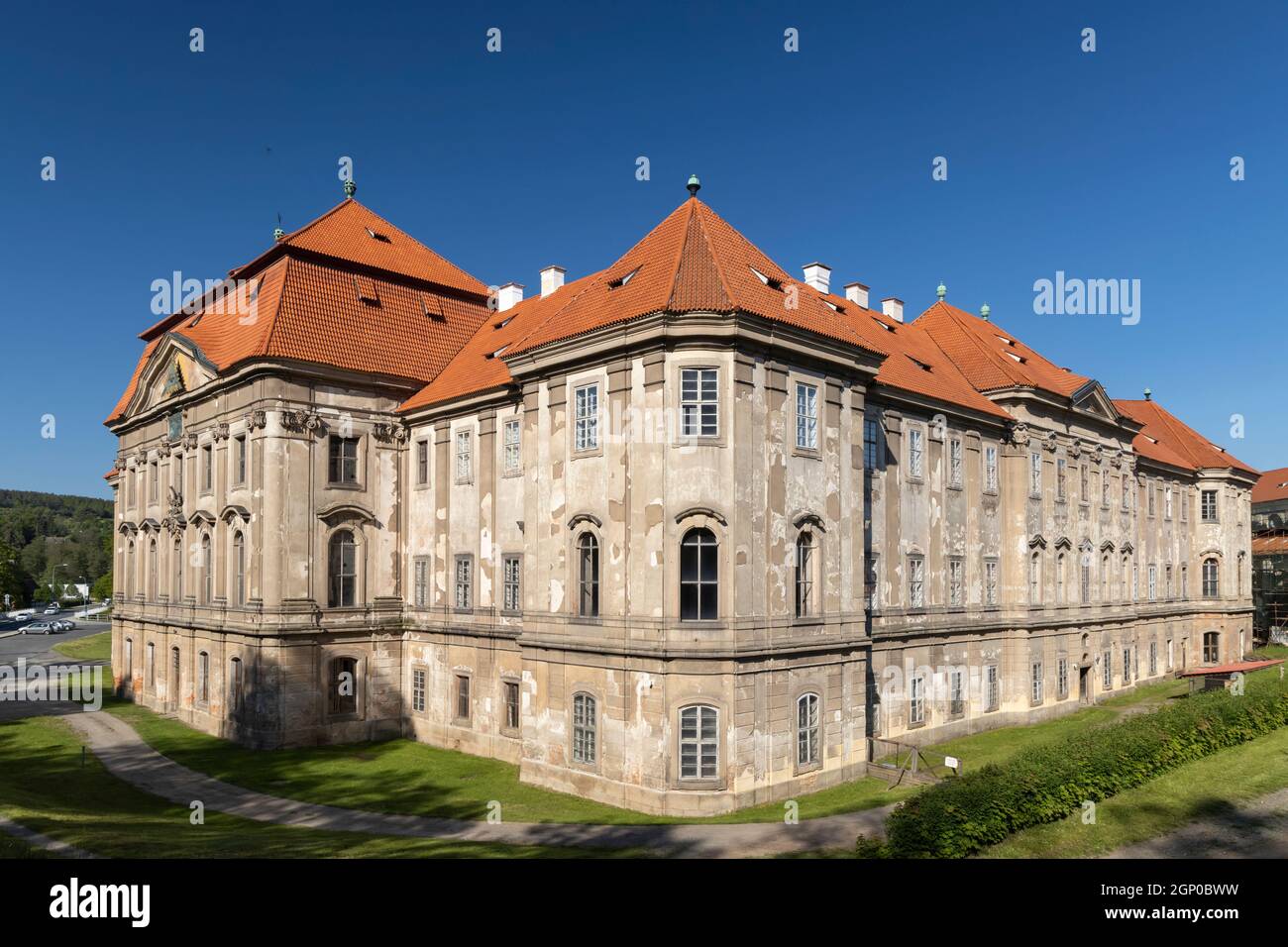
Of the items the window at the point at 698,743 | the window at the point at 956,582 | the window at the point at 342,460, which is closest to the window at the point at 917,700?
the window at the point at 956,582

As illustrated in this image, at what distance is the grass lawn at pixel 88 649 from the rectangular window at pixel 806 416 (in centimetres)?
6035

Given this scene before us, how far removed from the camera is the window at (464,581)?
33.7m

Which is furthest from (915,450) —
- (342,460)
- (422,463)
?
(342,460)

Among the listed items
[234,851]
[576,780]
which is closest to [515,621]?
[576,780]

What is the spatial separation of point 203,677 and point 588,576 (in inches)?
796

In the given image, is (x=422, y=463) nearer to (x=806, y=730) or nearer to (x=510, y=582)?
(x=510, y=582)

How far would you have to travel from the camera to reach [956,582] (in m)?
36.5

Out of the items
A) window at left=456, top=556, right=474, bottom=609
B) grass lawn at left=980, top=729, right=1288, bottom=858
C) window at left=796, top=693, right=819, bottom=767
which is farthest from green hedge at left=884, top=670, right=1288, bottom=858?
window at left=456, top=556, right=474, bottom=609

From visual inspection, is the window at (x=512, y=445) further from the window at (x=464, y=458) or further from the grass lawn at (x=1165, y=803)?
the grass lawn at (x=1165, y=803)

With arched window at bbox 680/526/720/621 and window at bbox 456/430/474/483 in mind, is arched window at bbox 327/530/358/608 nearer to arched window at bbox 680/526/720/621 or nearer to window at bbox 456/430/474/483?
window at bbox 456/430/474/483

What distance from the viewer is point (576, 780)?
25.9 m

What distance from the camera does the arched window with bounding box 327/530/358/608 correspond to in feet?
114

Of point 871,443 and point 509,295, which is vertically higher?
point 509,295

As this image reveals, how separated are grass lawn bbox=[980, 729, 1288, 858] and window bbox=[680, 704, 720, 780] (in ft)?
25.2
